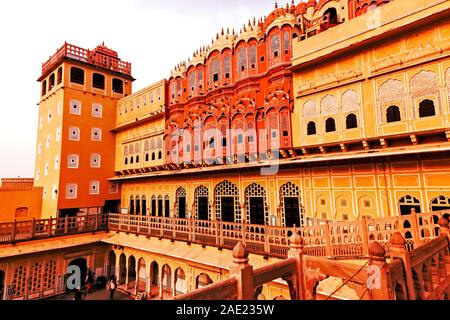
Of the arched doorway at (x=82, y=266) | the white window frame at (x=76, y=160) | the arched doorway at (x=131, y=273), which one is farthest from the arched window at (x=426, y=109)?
the white window frame at (x=76, y=160)

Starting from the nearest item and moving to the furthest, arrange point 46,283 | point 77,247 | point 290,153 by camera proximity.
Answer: point 290,153 < point 46,283 < point 77,247

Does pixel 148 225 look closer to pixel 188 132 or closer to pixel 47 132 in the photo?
pixel 188 132

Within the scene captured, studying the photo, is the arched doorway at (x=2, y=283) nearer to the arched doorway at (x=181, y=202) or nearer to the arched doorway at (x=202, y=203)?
the arched doorway at (x=181, y=202)

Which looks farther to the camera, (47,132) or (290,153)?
(47,132)

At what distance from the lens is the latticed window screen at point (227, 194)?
562 inches

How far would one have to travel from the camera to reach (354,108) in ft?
34.2

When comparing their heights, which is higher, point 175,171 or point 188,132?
point 188,132

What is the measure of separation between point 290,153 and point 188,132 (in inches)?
295

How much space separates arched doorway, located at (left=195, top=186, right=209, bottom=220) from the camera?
1595cm

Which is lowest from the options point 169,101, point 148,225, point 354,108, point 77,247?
point 77,247

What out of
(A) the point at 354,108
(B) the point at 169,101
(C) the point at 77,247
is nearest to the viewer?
(A) the point at 354,108

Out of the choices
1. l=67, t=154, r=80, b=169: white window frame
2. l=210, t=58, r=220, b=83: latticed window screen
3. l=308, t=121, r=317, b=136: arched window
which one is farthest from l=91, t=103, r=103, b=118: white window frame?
l=308, t=121, r=317, b=136: arched window

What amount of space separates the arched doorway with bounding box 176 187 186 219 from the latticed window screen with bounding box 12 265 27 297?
978 cm
